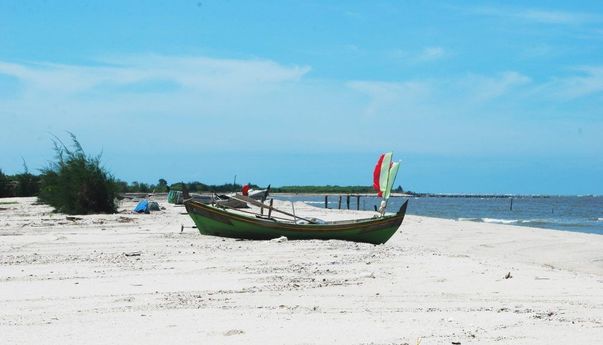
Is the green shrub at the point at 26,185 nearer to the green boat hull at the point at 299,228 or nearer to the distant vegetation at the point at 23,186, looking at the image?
the distant vegetation at the point at 23,186

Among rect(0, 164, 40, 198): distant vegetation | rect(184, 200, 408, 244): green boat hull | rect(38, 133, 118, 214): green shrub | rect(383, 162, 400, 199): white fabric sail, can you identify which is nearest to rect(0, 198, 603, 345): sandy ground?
rect(184, 200, 408, 244): green boat hull

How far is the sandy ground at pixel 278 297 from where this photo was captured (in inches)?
238

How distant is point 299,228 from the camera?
51.3ft

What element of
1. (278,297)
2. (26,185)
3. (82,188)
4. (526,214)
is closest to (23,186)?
(26,185)

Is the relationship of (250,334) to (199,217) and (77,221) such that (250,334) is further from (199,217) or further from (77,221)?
(77,221)

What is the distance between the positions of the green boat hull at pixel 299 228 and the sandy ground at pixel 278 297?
814 millimetres

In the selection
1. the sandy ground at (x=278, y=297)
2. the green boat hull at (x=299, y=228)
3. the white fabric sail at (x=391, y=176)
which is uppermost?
the white fabric sail at (x=391, y=176)

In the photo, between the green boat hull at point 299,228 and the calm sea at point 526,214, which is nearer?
the green boat hull at point 299,228

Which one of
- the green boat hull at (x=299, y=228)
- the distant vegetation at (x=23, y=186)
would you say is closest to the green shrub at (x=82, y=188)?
the green boat hull at (x=299, y=228)

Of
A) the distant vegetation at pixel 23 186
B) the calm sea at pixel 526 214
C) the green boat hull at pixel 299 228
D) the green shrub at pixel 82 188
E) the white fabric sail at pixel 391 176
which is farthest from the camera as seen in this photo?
the distant vegetation at pixel 23 186

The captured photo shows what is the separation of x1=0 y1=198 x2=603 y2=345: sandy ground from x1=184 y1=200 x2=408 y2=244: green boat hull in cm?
81

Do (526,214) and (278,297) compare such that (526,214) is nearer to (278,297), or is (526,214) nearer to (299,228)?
(299,228)

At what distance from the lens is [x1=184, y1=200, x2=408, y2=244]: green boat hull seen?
15.7 metres

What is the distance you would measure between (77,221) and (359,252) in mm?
13216
